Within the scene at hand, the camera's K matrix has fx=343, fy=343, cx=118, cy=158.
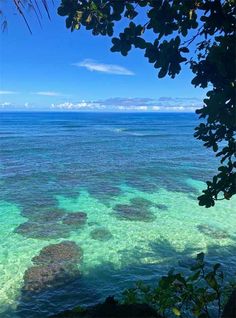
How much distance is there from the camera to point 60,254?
586 inches

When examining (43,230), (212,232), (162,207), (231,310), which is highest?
(231,310)

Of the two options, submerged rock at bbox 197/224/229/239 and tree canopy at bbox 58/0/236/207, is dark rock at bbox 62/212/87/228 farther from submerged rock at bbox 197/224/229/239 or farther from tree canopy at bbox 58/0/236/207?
tree canopy at bbox 58/0/236/207

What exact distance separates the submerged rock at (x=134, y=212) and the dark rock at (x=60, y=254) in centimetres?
476

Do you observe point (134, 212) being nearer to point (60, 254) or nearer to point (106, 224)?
point (106, 224)

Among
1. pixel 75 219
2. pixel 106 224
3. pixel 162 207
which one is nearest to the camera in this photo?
pixel 106 224

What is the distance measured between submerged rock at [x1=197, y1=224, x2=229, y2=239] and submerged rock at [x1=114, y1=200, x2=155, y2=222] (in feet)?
9.32

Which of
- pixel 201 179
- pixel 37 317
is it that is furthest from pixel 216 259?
pixel 201 179

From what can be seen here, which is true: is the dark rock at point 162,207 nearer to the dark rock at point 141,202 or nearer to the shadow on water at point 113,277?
the dark rock at point 141,202

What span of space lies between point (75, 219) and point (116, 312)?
46.2 feet

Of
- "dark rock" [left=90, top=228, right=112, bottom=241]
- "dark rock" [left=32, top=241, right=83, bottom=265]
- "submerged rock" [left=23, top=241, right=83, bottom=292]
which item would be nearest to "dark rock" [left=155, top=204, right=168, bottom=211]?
"dark rock" [left=90, top=228, right=112, bottom=241]

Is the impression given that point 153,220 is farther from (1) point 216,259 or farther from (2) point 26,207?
(2) point 26,207

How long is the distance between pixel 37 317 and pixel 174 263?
598 centimetres

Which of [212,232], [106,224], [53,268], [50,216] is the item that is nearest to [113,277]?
[53,268]

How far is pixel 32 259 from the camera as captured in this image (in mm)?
14367
